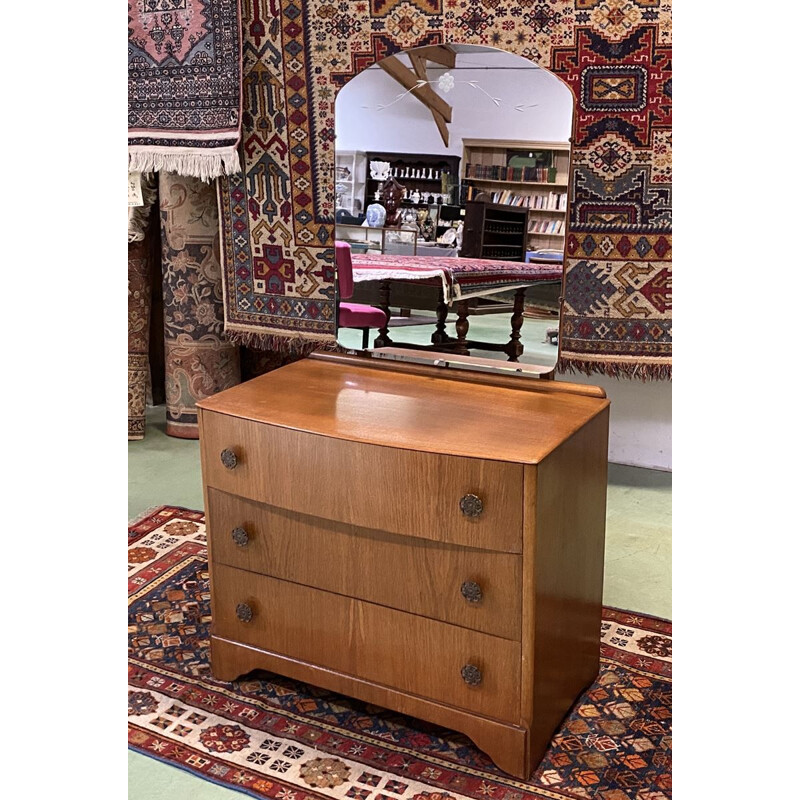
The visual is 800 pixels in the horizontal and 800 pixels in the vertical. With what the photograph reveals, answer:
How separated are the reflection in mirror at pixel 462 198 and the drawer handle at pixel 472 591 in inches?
29.1

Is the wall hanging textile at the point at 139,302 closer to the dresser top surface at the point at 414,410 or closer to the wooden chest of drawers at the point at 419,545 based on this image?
the dresser top surface at the point at 414,410

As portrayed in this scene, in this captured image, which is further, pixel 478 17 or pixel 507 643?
pixel 478 17

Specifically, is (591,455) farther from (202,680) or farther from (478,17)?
(478,17)

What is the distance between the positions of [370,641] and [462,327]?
88cm

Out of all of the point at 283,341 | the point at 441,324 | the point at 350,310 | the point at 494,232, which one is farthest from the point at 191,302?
the point at 494,232

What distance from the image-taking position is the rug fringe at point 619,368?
2863 millimetres

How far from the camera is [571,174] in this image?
2398 millimetres

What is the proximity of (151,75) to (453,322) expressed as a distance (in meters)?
1.62

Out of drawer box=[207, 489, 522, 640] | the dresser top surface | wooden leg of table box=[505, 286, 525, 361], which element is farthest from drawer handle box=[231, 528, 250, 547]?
wooden leg of table box=[505, 286, 525, 361]

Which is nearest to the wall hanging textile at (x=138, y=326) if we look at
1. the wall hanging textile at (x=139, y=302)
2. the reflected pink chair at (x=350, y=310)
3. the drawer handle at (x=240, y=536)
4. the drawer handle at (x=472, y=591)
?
the wall hanging textile at (x=139, y=302)

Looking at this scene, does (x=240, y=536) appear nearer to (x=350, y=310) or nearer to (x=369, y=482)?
(x=369, y=482)

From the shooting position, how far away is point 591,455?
1.95 meters

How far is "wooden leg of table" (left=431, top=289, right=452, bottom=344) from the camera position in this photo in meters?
2.38
